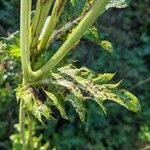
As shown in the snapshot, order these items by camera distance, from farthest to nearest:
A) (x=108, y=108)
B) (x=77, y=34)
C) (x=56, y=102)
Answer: (x=108, y=108)
(x=56, y=102)
(x=77, y=34)

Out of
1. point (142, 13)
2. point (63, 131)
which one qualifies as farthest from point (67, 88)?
point (142, 13)

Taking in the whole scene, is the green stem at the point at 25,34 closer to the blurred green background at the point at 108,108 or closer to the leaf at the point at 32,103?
the leaf at the point at 32,103

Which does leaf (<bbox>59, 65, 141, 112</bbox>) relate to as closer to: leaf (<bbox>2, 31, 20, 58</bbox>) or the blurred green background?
leaf (<bbox>2, 31, 20, 58</bbox>)

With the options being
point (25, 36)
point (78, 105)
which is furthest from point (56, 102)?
point (25, 36)

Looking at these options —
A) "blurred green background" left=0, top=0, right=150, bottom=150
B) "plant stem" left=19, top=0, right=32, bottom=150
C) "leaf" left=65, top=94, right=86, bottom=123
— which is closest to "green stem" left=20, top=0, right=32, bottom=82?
"plant stem" left=19, top=0, right=32, bottom=150

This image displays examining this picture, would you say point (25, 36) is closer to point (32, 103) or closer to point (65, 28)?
point (32, 103)

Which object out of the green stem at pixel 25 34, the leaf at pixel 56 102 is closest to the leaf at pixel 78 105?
the leaf at pixel 56 102
